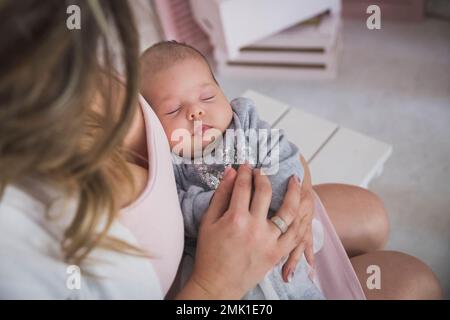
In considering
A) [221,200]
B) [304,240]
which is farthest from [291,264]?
[221,200]

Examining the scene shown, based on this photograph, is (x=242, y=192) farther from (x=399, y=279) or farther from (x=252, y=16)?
(x=252, y=16)

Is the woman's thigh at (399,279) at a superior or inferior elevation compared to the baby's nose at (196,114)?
inferior

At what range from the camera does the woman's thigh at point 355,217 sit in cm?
93

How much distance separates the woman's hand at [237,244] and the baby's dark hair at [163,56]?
1.00 ft

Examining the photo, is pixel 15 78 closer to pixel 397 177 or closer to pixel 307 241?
pixel 307 241

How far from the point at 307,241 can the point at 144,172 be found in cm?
31

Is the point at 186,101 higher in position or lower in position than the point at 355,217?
higher

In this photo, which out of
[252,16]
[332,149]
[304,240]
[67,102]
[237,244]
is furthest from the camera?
[252,16]

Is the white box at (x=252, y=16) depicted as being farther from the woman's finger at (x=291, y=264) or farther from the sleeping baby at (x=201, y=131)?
the woman's finger at (x=291, y=264)

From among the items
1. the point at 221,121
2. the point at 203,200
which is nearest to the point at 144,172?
the point at 203,200

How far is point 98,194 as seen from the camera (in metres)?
0.53

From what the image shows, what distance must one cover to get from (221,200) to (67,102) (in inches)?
13.3

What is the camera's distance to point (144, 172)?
2.10ft

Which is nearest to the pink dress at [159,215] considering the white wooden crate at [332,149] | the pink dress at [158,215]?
the pink dress at [158,215]
